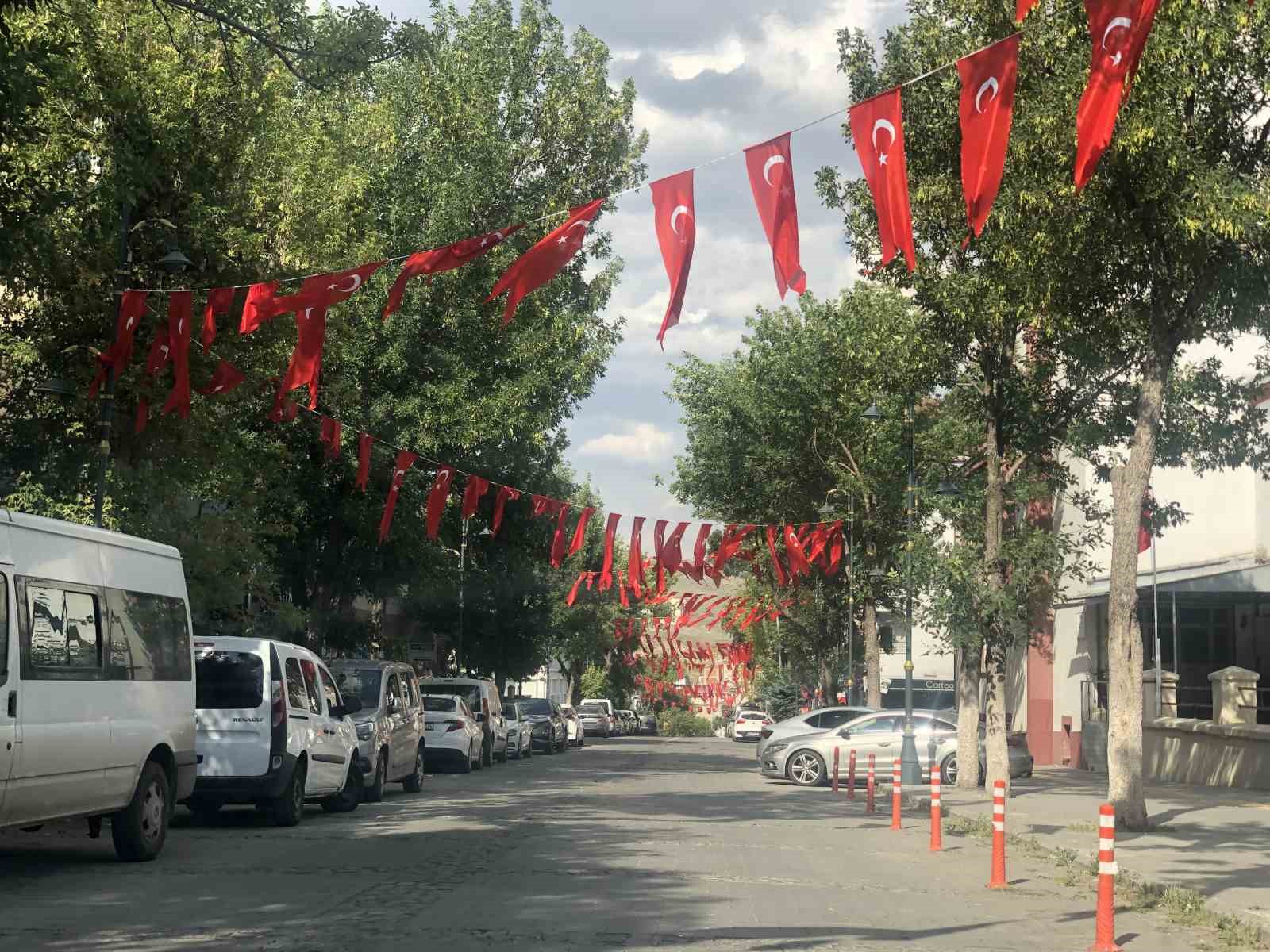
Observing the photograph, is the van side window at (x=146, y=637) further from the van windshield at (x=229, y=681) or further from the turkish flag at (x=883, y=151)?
the turkish flag at (x=883, y=151)

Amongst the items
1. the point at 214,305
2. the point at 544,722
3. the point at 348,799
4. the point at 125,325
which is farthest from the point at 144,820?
the point at 544,722

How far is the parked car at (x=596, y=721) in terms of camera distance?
75.2 metres

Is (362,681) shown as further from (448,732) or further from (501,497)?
(448,732)

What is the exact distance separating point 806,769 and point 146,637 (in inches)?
744

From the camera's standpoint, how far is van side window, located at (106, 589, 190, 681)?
12586mm

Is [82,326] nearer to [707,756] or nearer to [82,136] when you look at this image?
[82,136]

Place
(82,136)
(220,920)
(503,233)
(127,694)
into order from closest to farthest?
(220,920), (127,694), (503,233), (82,136)

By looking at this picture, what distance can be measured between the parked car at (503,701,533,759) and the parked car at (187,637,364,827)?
22.8m

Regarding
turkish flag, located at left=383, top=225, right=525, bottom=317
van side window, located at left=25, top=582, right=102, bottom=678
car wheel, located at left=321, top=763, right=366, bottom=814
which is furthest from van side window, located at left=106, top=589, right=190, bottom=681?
car wheel, located at left=321, top=763, right=366, bottom=814

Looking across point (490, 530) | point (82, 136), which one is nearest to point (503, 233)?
point (82, 136)

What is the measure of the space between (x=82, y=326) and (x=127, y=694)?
9650mm

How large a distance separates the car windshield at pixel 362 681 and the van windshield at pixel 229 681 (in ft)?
17.2

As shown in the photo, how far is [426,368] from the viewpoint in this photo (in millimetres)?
32562

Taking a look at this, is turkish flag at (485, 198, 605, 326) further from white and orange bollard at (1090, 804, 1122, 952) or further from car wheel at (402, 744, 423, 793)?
car wheel at (402, 744, 423, 793)
